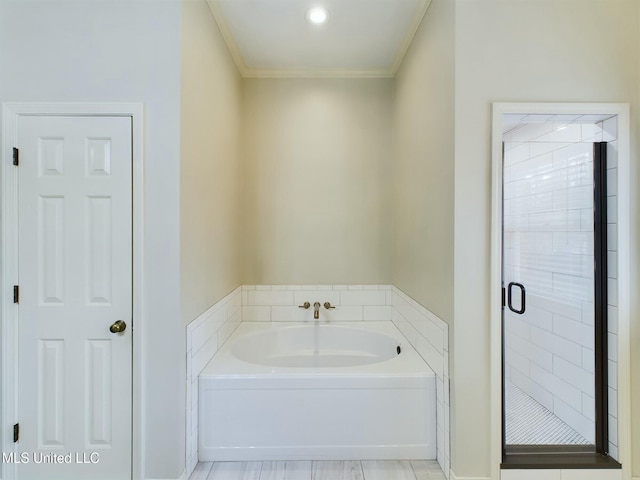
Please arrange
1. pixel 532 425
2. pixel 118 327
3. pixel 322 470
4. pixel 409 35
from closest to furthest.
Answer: pixel 118 327
pixel 322 470
pixel 532 425
pixel 409 35

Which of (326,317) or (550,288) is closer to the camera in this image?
(550,288)

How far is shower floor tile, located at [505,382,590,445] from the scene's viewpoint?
183 centimetres

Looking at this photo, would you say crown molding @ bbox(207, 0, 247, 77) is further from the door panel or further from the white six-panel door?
the door panel

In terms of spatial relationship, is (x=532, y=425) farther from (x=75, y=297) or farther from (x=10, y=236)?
(x=10, y=236)

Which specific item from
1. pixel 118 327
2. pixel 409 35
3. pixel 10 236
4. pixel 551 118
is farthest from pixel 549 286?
pixel 10 236

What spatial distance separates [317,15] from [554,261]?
2.28 metres

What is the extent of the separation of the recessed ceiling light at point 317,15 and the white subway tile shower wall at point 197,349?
2.06m

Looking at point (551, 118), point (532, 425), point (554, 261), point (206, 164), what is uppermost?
point (551, 118)

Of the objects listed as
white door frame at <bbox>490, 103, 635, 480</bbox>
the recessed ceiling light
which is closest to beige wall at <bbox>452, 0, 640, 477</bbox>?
white door frame at <bbox>490, 103, 635, 480</bbox>

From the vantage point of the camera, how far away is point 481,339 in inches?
65.4

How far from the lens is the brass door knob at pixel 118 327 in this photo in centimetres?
160

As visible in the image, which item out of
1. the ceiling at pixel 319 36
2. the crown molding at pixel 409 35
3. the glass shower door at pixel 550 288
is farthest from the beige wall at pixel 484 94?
the ceiling at pixel 319 36

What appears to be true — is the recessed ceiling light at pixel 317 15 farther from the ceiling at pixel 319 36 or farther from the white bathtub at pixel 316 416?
the white bathtub at pixel 316 416

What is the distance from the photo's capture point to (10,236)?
5.38ft
